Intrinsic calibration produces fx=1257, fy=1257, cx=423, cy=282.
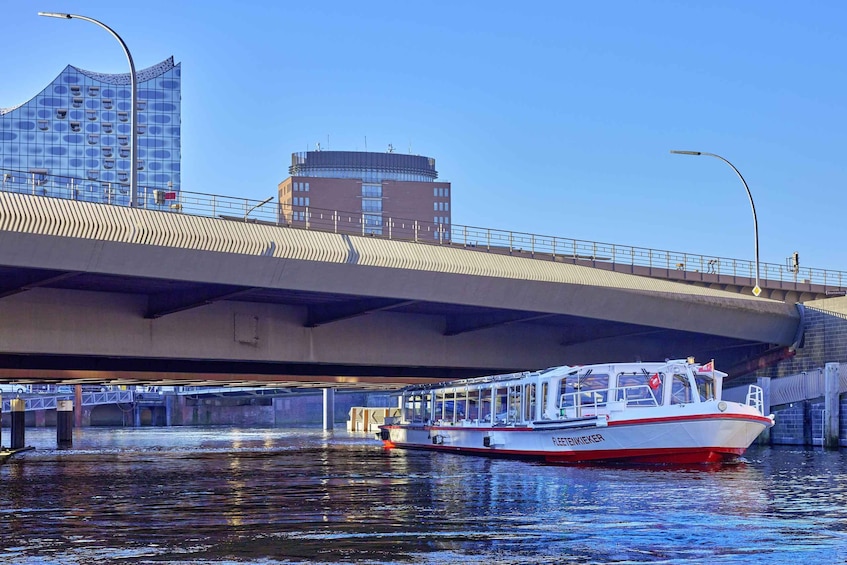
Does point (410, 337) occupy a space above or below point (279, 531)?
above

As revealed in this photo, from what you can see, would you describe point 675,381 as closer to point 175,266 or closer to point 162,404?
point 175,266

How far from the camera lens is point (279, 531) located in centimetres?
2350

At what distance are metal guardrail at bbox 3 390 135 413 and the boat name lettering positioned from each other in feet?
364

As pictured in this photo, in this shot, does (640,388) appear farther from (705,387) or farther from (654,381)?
(705,387)

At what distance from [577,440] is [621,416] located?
229 centimetres

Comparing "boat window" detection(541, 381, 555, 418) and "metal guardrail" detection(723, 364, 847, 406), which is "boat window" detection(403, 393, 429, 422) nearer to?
"metal guardrail" detection(723, 364, 847, 406)

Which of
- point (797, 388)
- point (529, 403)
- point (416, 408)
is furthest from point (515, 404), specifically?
point (797, 388)

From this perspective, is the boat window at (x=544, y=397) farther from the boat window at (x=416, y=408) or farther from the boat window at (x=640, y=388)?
the boat window at (x=416, y=408)

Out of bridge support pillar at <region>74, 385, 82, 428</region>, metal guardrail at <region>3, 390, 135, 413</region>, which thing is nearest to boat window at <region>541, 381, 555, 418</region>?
metal guardrail at <region>3, 390, 135, 413</region>

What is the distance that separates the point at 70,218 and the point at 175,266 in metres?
4.11

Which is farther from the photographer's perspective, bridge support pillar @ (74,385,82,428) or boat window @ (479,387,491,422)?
bridge support pillar @ (74,385,82,428)

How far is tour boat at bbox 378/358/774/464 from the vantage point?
1700 inches

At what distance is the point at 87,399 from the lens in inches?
6368

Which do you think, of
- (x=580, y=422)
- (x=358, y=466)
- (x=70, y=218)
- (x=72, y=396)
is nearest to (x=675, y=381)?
(x=580, y=422)
